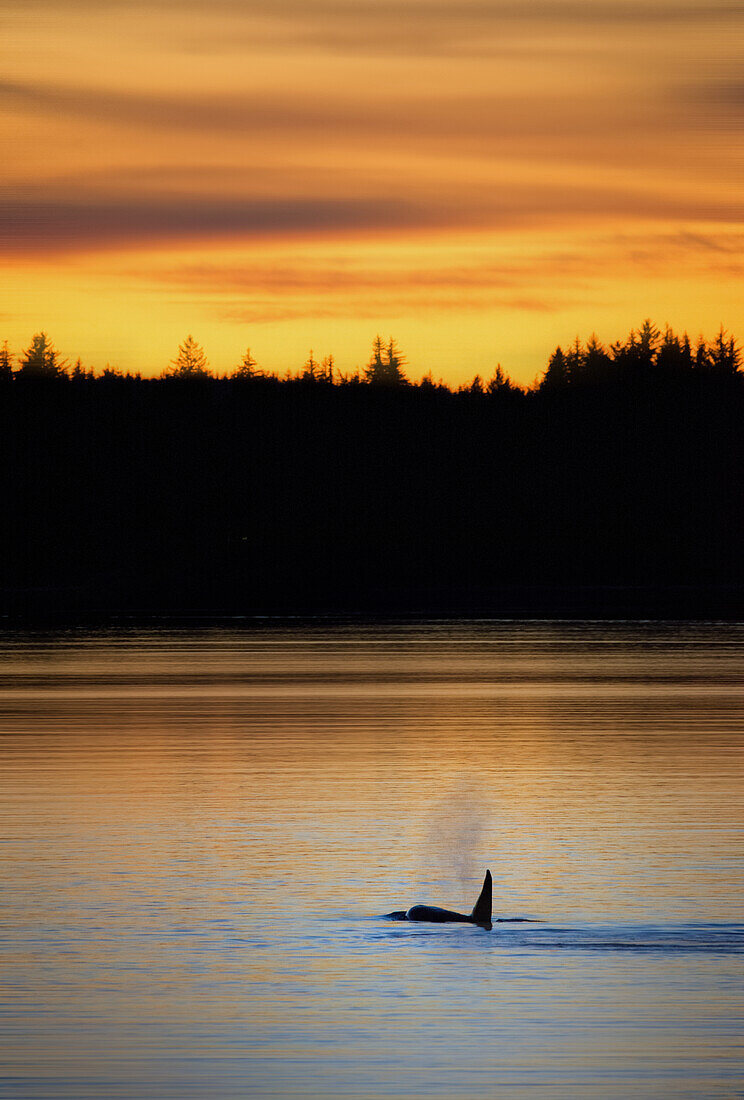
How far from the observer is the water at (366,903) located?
1554 centimetres

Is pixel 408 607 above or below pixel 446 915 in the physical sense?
above

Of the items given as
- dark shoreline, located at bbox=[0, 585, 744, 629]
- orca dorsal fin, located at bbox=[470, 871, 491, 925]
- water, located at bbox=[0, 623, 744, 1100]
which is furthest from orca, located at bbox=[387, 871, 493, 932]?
dark shoreline, located at bbox=[0, 585, 744, 629]

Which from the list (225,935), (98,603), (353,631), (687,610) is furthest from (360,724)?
(98,603)

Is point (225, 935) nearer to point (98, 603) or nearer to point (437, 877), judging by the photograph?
point (437, 877)

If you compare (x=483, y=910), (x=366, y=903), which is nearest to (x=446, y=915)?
(x=483, y=910)

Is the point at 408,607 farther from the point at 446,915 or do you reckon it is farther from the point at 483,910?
the point at 483,910

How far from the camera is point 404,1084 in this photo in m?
14.9

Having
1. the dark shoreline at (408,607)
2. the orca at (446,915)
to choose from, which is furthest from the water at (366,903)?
the dark shoreline at (408,607)

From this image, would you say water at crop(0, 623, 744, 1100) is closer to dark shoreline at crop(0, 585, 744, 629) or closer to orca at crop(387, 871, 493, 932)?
orca at crop(387, 871, 493, 932)

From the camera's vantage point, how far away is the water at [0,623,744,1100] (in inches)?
612

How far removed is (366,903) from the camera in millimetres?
21562

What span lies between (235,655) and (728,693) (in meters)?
26.3

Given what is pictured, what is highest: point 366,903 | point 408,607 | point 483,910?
point 408,607

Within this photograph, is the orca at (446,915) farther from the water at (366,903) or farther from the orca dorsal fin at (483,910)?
the water at (366,903)
